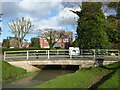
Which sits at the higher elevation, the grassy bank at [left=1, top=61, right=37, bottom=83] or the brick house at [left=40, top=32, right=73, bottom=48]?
the brick house at [left=40, top=32, right=73, bottom=48]

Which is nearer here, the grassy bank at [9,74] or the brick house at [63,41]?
the grassy bank at [9,74]

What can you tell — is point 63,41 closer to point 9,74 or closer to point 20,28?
point 20,28

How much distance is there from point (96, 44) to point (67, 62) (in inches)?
327

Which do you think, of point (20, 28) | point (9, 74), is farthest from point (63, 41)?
point (9, 74)

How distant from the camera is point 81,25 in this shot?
93.6 ft

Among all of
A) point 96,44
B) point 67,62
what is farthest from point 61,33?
point 67,62

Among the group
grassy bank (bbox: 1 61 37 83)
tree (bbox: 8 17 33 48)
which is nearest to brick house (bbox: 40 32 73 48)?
tree (bbox: 8 17 33 48)

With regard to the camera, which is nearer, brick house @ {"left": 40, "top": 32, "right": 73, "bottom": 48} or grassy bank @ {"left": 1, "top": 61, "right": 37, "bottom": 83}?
grassy bank @ {"left": 1, "top": 61, "right": 37, "bottom": 83}

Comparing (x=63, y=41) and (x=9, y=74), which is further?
(x=63, y=41)

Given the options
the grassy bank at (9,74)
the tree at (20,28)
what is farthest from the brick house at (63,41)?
the grassy bank at (9,74)

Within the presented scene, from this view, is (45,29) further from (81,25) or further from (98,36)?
(98,36)

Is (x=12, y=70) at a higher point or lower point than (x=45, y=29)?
lower

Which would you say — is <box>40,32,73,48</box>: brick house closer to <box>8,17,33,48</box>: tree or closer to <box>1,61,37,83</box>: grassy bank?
<box>8,17,33,48</box>: tree

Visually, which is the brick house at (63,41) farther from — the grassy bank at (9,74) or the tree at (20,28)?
the grassy bank at (9,74)
